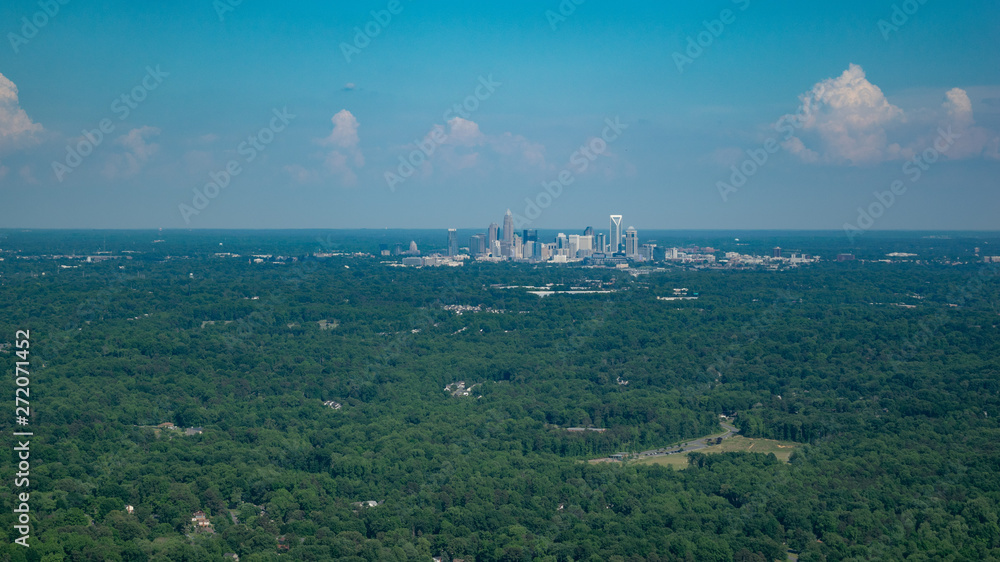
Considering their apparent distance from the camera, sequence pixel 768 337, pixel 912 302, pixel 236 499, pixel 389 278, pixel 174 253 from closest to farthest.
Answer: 1. pixel 236 499
2. pixel 768 337
3. pixel 912 302
4. pixel 389 278
5. pixel 174 253

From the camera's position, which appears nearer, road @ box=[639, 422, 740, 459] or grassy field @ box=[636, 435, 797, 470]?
grassy field @ box=[636, 435, 797, 470]

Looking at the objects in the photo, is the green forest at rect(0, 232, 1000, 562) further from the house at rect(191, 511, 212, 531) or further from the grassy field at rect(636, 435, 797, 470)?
the grassy field at rect(636, 435, 797, 470)

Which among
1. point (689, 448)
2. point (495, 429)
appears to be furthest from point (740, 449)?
point (495, 429)

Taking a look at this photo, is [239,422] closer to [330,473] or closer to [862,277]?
[330,473]

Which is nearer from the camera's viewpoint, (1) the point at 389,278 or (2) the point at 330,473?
(2) the point at 330,473

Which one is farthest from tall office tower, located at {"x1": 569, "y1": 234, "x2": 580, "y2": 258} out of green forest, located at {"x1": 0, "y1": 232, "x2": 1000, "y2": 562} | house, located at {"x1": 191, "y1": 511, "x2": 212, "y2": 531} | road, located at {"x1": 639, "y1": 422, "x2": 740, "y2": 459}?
house, located at {"x1": 191, "y1": 511, "x2": 212, "y2": 531}

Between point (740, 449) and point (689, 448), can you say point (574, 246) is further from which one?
point (740, 449)

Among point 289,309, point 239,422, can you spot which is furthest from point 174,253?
point 239,422

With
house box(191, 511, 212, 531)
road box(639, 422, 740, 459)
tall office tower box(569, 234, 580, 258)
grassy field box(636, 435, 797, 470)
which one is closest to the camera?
house box(191, 511, 212, 531)
